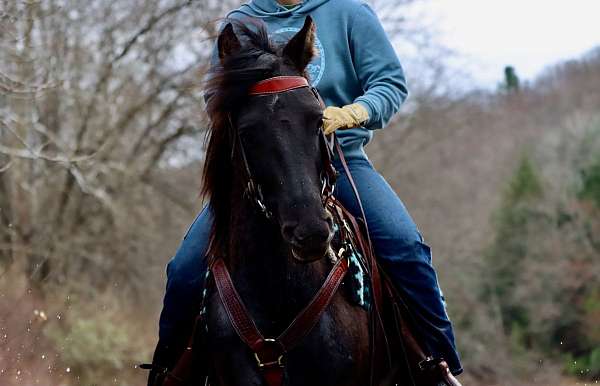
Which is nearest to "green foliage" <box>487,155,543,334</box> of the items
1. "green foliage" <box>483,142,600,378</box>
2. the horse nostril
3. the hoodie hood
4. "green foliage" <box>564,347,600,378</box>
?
Answer: "green foliage" <box>483,142,600,378</box>

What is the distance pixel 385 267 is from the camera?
5.28 metres

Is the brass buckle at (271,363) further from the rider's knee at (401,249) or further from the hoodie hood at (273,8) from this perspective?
the hoodie hood at (273,8)

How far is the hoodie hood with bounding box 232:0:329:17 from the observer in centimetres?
568

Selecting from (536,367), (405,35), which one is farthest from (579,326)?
(405,35)

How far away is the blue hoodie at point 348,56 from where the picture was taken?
5.52m

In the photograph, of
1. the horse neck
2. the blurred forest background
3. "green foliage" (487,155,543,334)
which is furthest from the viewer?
"green foliage" (487,155,543,334)

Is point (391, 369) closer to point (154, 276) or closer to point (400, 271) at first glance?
point (400, 271)

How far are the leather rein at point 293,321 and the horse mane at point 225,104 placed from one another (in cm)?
6

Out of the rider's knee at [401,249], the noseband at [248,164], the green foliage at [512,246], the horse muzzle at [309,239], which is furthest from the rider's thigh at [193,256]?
the green foliage at [512,246]

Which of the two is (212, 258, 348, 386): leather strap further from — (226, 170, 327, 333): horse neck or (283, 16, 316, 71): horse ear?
(283, 16, 316, 71): horse ear

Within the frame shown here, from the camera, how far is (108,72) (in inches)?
861

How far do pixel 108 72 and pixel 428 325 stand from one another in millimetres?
17480

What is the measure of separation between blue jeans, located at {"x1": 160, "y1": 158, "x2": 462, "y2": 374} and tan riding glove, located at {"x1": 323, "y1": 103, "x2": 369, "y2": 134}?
483mm

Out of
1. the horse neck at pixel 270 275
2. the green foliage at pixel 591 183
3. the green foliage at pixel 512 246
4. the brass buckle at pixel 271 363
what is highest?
the horse neck at pixel 270 275
